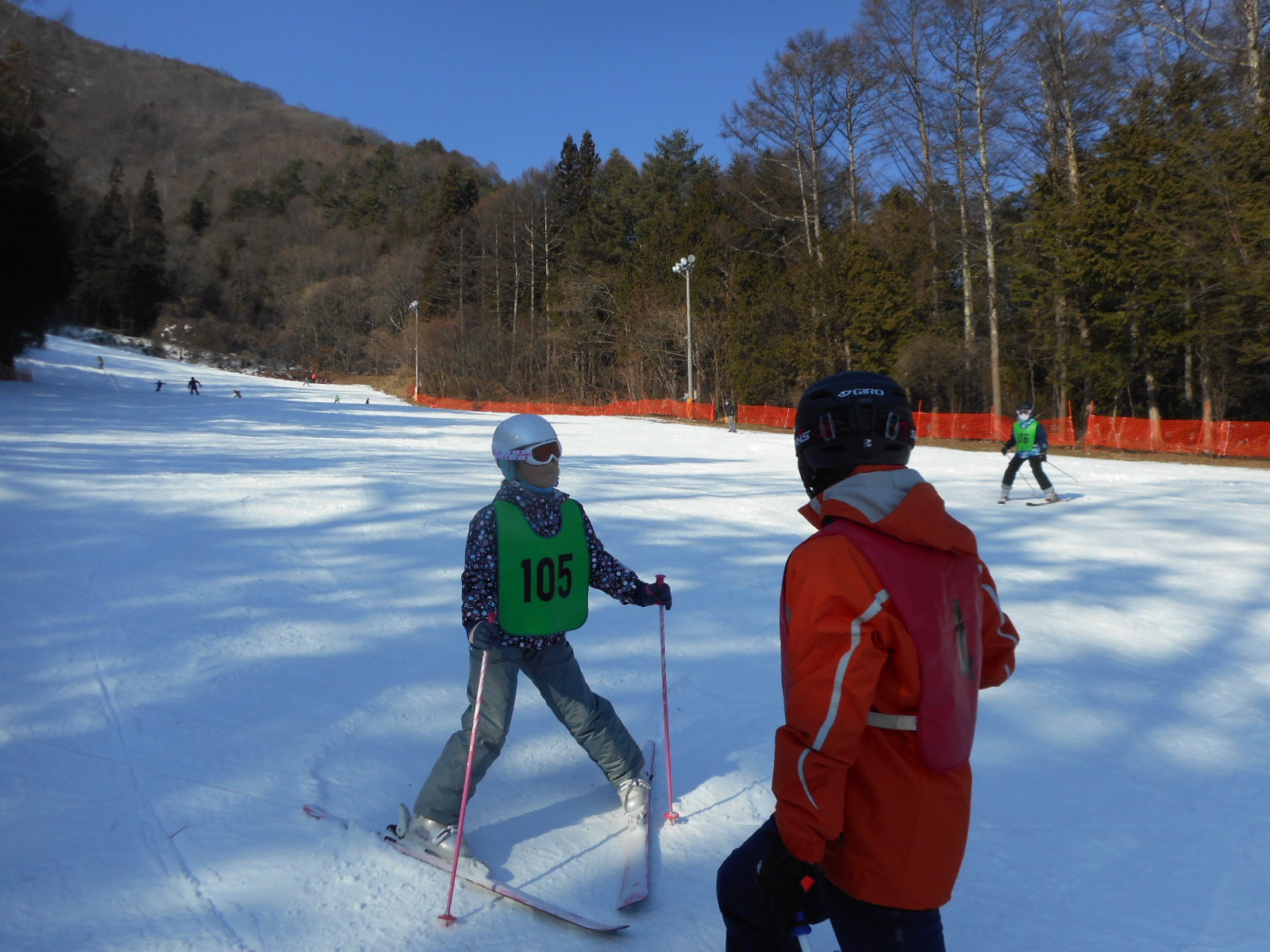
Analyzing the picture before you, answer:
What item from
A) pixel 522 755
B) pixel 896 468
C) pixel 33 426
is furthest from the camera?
pixel 33 426

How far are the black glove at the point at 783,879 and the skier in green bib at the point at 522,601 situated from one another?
141 centimetres

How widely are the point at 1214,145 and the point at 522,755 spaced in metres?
24.6

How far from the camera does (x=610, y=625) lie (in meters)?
5.92

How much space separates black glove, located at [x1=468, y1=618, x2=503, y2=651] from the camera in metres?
2.77

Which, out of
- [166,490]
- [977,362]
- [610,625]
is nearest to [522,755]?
[610,625]

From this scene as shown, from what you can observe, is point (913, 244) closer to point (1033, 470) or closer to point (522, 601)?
point (1033, 470)

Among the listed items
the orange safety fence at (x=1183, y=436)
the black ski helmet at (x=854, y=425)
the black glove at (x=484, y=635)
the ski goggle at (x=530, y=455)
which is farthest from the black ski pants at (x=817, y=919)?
the orange safety fence at (x=1183, y=436)

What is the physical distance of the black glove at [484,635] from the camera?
9.10 feet

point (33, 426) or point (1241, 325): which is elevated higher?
point (1241, 325)

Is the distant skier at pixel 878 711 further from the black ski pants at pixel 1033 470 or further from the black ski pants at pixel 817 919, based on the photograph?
the black ski pants at pixel 1033 470

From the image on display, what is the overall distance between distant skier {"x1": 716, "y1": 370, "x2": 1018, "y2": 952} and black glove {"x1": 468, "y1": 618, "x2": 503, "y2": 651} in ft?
4.57

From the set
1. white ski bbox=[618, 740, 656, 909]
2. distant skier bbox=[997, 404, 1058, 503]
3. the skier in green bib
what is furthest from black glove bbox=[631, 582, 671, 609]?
distant skier bbox=[997, 404, 1058, 503]

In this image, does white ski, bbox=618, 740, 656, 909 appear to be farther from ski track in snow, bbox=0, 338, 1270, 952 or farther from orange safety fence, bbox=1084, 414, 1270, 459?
orange safety fence, bbox=1084, 414, 1270, 459

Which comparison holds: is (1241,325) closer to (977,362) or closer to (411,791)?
(977,362)
